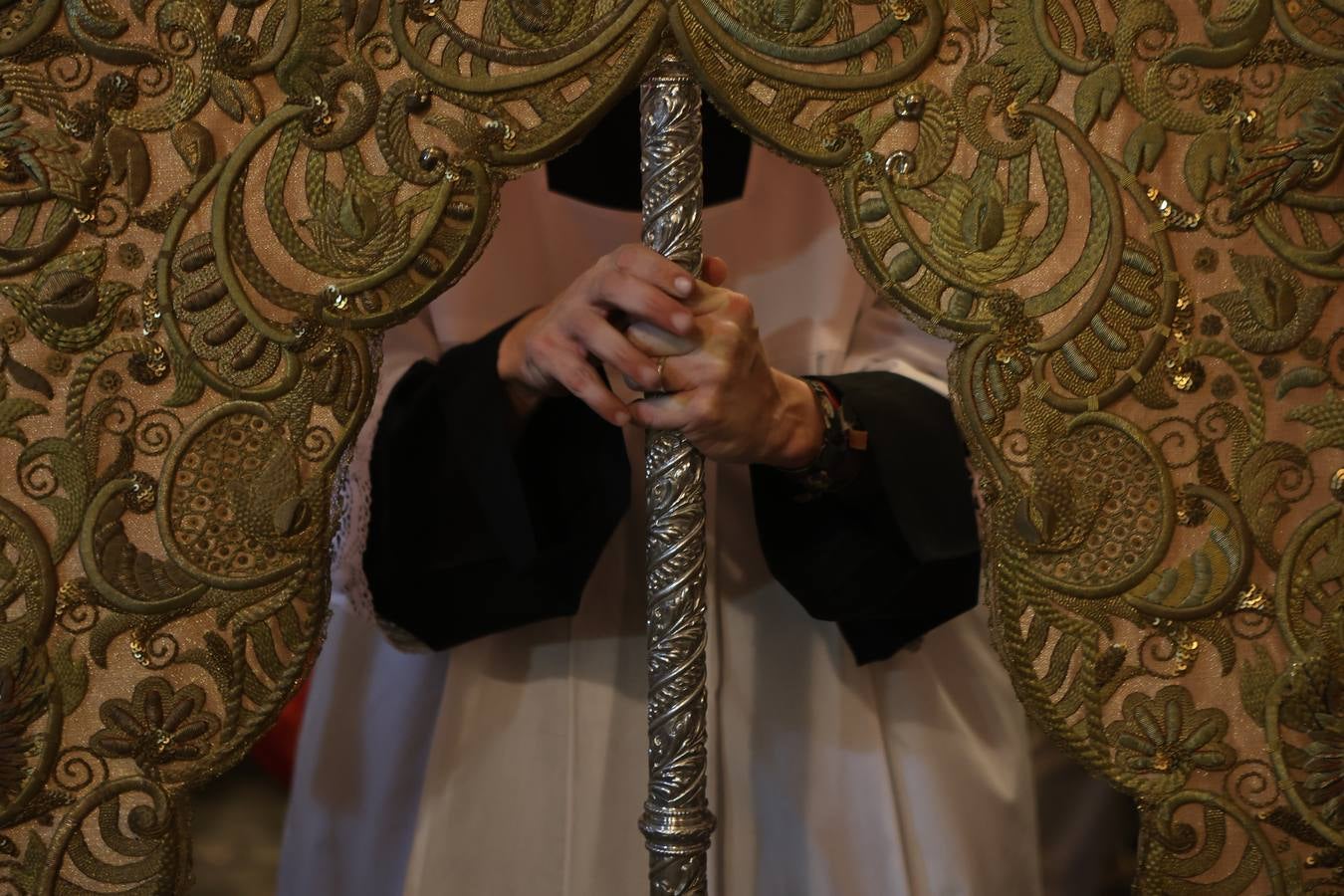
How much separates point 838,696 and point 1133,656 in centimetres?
35

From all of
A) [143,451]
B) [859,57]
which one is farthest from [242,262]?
[859,57]

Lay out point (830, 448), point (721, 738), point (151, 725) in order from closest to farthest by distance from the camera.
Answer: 1. point (151, 725)
2. point (830, 448)
3. point (721, 738)

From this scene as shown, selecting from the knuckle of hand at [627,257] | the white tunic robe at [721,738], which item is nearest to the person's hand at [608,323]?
the knuckle of hand at [627,257]

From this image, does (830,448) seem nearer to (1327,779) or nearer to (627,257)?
(627,257)

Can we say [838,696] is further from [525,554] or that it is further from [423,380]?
[423,380]

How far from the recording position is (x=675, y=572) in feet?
2.67

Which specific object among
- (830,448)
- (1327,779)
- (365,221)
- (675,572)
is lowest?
(1327,779)

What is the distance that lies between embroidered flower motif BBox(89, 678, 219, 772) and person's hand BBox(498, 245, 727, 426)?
1.03ft

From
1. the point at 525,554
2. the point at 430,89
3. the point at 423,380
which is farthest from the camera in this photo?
the point at 423,380

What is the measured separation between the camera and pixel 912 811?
1090mm

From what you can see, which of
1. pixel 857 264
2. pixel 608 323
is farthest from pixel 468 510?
pixel 857 264

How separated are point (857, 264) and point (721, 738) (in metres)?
0.48

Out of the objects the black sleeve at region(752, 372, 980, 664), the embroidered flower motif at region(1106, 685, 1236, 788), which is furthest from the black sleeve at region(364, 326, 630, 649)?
the embroidered flower motif at region(1106, 685, 1236, 788)

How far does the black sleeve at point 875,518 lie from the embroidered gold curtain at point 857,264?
0.19m
